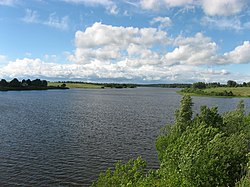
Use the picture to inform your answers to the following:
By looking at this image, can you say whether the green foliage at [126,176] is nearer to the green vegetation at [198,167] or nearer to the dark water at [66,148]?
the green vegetation at [198,167]

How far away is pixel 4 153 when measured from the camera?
37469mm

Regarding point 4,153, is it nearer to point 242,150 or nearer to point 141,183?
point 141,183

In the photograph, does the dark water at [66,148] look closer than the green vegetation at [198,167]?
No

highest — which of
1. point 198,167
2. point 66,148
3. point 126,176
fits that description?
point 198,167

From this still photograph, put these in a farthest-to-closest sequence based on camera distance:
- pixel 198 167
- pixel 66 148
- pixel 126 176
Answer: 1. pixel 66 148
2. pixel 126 176
3. pixel 198 167

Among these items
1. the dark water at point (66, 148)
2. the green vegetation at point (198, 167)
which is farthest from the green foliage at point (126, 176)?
the dark water at point (66, 148)

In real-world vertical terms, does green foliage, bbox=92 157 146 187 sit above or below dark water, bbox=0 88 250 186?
above

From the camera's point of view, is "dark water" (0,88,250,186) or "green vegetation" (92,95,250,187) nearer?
"green vegetation" (92,95,250,187)

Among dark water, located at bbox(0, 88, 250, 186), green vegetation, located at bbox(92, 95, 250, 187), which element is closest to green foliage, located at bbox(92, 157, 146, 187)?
green vegetation, located at bbox(92, 95, 250, 187)

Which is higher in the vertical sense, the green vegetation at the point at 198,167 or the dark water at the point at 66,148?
the green vegetation at the point at 198,167

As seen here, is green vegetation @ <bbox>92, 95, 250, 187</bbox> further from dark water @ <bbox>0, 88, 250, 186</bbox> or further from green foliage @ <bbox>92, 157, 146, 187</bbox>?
dark water @ <bbox>0, 88, 250, 186</bbox>

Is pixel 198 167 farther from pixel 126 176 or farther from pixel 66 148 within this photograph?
pixel 66 148

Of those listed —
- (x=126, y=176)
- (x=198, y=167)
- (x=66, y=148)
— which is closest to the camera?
(x=198, y=167)

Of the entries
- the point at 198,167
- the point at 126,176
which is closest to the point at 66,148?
the point at 126,176
